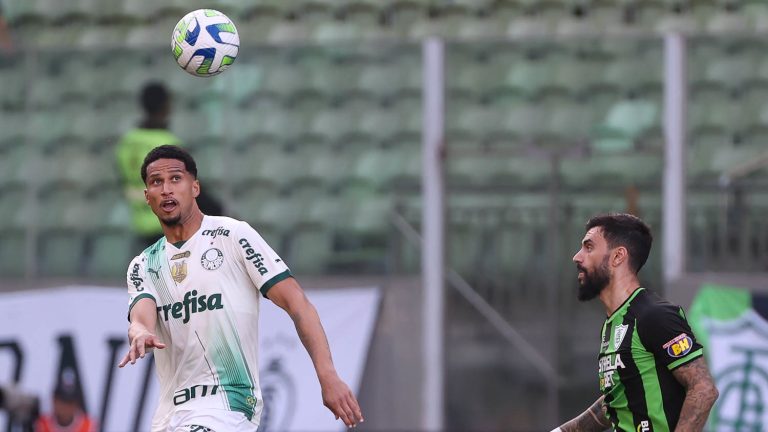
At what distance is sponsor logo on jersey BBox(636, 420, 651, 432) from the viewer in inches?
217

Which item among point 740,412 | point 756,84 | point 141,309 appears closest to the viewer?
point 141,309

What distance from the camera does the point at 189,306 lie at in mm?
5926

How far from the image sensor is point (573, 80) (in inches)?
448

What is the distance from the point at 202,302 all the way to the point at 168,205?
432 millimetres

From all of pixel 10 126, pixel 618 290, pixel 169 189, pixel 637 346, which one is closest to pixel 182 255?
pixel 169 189

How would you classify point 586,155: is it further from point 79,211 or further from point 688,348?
point 688,348

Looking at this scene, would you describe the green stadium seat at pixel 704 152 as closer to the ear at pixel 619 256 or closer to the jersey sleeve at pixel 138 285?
the ear at pixel 619 256

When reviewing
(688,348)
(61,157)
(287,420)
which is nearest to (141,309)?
(688,348)

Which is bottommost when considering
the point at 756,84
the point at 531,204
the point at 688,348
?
the point at 688,348

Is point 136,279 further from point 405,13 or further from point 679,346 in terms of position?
point 405,13

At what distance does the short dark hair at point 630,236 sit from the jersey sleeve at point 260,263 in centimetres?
135

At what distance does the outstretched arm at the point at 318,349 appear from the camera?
214 inches

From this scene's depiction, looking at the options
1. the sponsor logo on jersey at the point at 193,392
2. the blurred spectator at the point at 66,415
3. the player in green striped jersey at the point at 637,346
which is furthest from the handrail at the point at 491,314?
the sponsor logo on jersey at the point at 193,392

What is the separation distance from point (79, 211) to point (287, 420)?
2.76 meters
